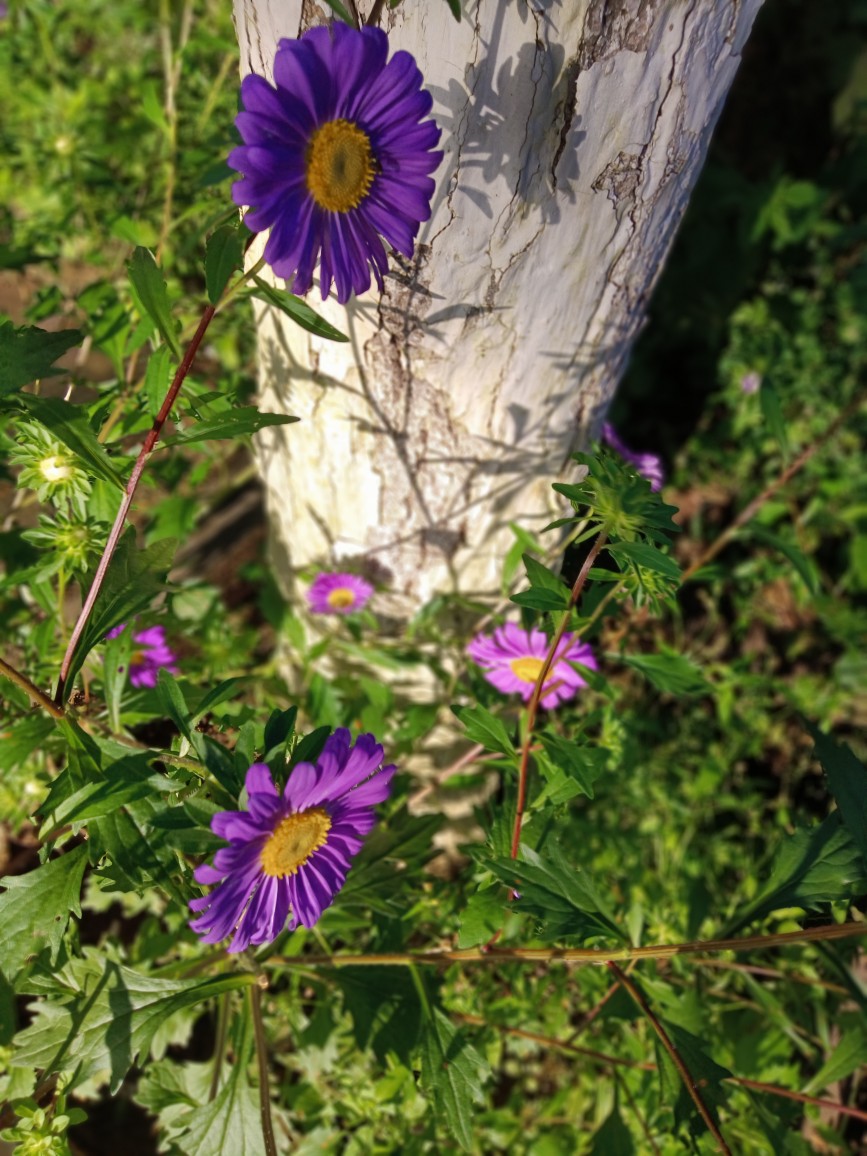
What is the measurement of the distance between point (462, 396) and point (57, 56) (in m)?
1.48

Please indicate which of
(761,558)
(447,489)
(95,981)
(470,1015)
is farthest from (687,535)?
(95,981)

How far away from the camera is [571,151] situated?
824 mm

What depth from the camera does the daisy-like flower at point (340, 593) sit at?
136 cm

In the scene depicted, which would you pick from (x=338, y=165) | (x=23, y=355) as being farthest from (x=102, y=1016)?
(x=338, y=165)

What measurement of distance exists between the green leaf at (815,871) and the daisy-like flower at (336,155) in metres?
0.71

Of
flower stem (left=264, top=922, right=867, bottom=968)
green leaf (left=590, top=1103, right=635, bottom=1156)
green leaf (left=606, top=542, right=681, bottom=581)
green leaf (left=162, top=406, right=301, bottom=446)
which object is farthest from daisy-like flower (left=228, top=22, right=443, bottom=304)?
green leaf (left=590, top=1103, right=635, bottom=1156)

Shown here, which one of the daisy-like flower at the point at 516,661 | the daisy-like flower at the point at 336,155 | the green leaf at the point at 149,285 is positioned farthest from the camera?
the daisy-like flower at the point at 516,661

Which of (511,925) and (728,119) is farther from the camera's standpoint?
(728,119)

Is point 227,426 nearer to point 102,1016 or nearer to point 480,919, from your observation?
point 480,919

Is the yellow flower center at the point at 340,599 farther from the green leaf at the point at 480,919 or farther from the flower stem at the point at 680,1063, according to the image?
the flower stem at the point at 680,1063

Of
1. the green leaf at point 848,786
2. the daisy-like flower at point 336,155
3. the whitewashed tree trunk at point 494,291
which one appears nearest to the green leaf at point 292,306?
the daisy-like flower at point 336,155

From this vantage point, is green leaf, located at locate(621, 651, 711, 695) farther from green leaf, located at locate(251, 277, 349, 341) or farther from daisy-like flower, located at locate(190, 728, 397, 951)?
green leaf, located at locate(251, 277, 349, 341)

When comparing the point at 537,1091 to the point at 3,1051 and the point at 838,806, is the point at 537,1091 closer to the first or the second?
the point at 3,1051

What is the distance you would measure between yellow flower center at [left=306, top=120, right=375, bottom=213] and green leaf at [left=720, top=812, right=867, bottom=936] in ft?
2.49
